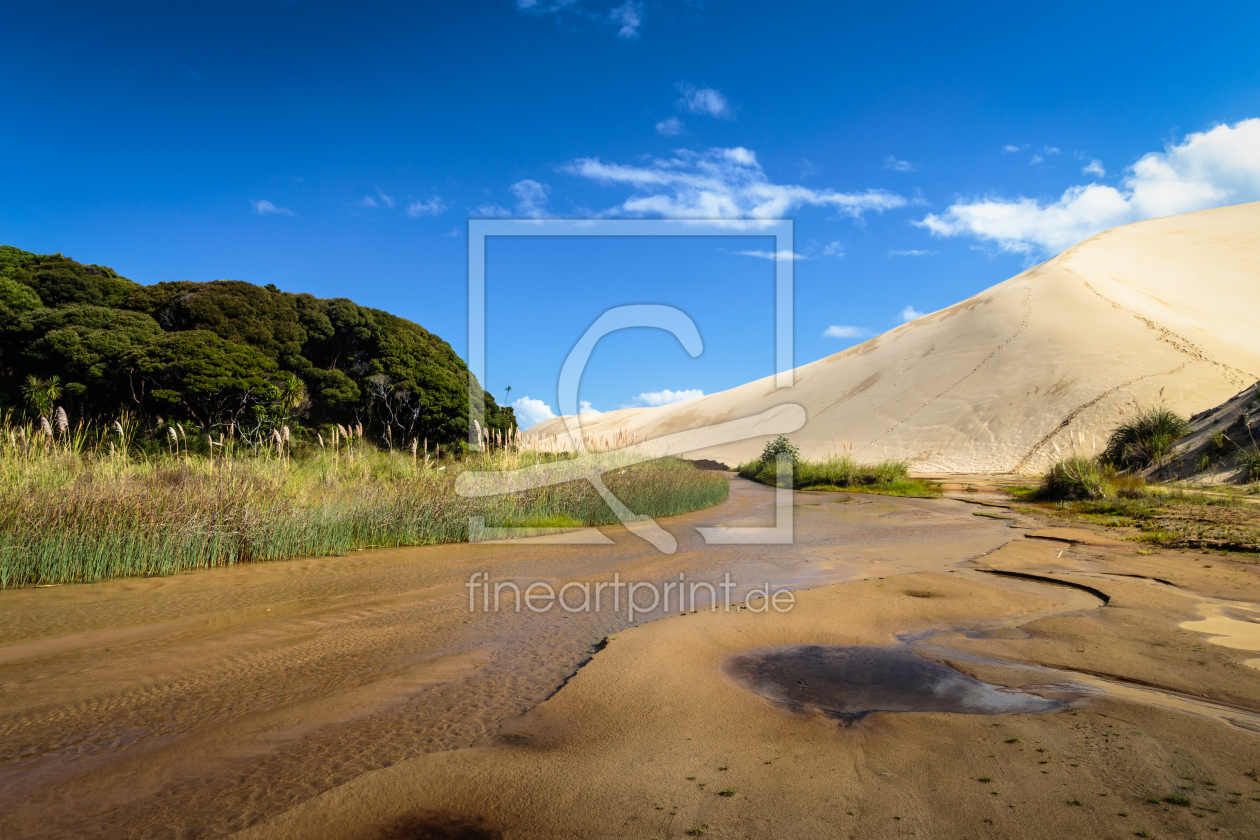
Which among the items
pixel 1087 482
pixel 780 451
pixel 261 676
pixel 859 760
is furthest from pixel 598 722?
pixel 780 451

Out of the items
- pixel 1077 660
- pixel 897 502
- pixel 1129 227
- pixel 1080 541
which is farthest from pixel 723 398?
pixel 1077 660

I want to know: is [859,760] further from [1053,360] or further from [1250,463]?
[1053,360]

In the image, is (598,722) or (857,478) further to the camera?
(857,478)

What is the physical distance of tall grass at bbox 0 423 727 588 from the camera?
6.38 m

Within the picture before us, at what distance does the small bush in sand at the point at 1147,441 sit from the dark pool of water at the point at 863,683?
1546 centimetres

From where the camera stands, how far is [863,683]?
11.5 feet

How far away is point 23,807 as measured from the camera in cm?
238

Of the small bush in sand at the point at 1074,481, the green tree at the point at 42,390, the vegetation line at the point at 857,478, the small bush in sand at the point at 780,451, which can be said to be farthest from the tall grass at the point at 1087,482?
the green tree at the point at 42,390

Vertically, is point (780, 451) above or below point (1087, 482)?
above

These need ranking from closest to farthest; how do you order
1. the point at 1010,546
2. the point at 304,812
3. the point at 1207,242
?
the point at 304,812 → the point at 1010,546 → the point at 1207,242

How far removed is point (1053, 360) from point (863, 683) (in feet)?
134

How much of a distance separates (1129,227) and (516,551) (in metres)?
77.9

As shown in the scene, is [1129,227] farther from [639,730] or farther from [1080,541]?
[639,730]

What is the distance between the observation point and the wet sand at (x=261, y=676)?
2.50 meters
